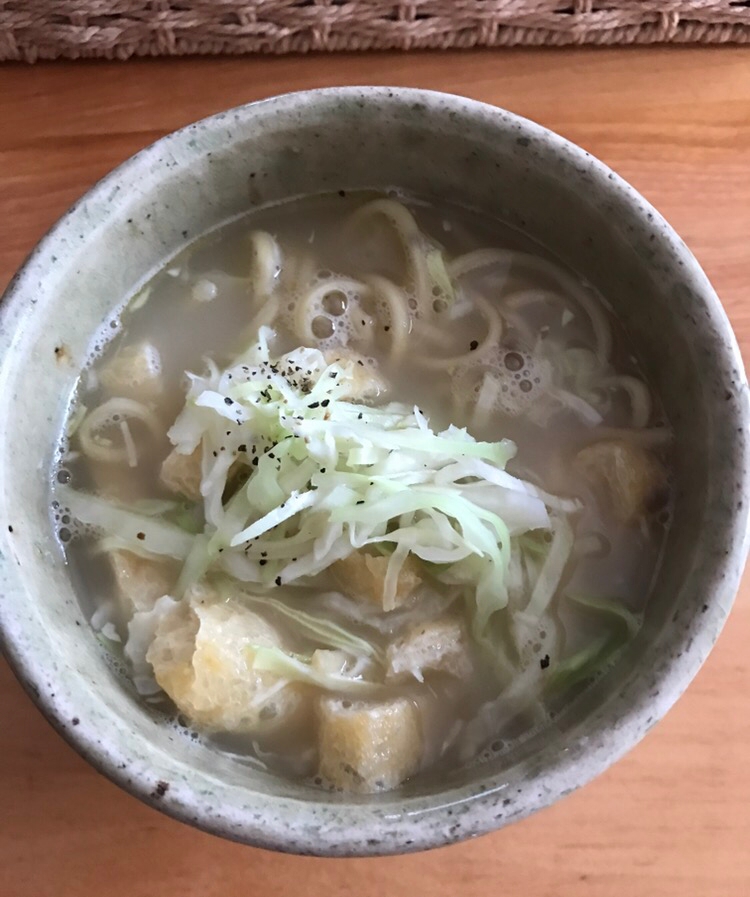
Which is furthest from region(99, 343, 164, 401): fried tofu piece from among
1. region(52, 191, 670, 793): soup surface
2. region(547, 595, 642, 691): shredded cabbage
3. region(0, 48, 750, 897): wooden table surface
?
region(547, 595, 642, 691): shredded cabbage

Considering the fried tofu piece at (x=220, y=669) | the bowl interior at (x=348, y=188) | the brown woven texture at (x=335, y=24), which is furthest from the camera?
the brown woven texture at (x=335, y=24)

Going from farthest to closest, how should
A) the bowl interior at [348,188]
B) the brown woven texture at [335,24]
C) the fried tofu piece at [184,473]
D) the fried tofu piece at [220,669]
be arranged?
the brown woven texture at [335,24] → the fried tofu piece at [184,473] → the fried tofu piece at [220,669] → the bowl interior at [348,188]

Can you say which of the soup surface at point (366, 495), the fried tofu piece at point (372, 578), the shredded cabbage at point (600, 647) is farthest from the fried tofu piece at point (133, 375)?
the shredded cabbage at point (600, 647)

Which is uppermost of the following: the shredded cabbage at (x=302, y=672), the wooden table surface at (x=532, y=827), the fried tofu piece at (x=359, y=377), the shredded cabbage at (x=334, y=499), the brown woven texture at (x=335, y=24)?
the brown woven texture at (x=335, y=24)

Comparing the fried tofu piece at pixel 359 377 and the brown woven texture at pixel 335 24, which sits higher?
the brown woven texture at pixel 335 24

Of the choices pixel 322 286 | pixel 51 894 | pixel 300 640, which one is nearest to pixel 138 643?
pixel 300 640

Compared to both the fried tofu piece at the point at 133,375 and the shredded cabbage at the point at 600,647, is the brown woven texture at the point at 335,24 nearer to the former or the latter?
the fried tofu piece at the point at 133,375

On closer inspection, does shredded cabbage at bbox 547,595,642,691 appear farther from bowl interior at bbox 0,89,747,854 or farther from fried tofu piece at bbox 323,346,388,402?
fried tofu piece at bbox 323,346,388,402
